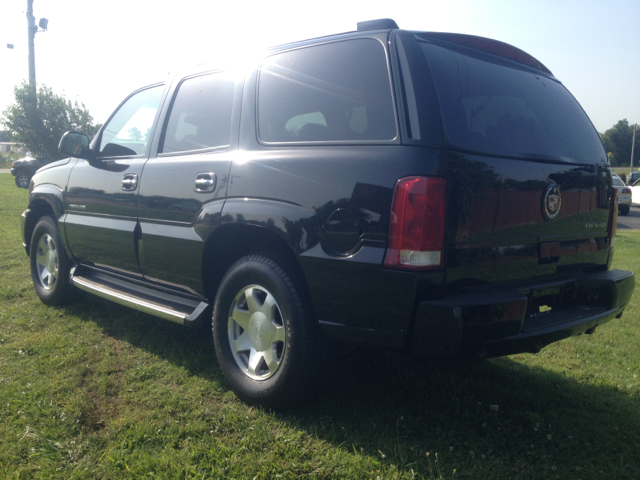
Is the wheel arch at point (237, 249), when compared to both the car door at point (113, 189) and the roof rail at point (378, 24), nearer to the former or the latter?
the car door at point (113, 189)

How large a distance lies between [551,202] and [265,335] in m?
1.62

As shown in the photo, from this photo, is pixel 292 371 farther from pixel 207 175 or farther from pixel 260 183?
pixel 207 175

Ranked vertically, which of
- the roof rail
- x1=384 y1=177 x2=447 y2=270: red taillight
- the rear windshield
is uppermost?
the roof rail

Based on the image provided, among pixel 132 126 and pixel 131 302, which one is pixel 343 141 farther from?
pixel 132 126

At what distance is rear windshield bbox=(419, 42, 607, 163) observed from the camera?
2.42 metres

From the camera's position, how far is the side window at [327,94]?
2.48 metres

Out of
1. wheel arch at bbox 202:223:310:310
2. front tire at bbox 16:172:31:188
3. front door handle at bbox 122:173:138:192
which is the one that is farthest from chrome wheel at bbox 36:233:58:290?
front tire at bbox 16:172:31:188

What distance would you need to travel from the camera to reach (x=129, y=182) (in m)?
3.74

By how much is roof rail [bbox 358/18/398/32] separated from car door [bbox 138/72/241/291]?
0.91 m

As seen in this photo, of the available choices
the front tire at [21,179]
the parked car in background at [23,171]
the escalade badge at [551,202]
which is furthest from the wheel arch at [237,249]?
the front tire at [21,179]

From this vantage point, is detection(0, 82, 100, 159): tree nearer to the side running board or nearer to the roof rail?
the side running board

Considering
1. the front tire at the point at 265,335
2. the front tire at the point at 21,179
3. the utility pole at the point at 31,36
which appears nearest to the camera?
the front tire at the point at 265,335

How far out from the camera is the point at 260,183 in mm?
2787

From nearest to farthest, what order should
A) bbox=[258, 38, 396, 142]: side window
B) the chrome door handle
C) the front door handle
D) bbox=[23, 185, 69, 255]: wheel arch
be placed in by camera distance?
bbox=[258, 38, 396, 142]: side window < the chrome door handle < the front door handle < bbox=[23, 185, 69, 255]: wheel arch
